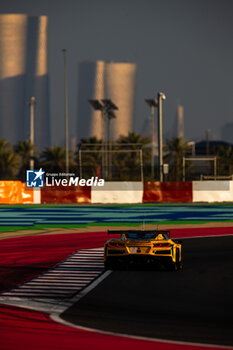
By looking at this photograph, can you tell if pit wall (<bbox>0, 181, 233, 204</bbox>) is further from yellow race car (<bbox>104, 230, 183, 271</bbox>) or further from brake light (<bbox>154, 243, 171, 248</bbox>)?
brake light (<bbox>154, 243, 171, 248</bbox>)

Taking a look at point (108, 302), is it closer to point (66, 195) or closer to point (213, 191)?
point (66, 195)

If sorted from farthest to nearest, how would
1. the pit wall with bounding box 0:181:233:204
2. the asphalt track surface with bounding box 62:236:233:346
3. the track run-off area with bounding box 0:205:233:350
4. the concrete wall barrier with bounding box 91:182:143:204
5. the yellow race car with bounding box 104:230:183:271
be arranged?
the pit wall with bounding box 0:181:233:204, the concrete wall barrier with bounding box 91:182:143:204, the yellow race car with bounding box 104:230:183:271, the asphalt track surface with bounding box 62:236:233:346, the track run-off area with bounding box 0:205:233:350

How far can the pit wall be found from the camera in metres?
50.8

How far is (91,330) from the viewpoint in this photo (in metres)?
9.03

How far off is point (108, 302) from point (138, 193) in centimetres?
3941

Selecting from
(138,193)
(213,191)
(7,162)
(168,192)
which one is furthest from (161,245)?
(7,162)

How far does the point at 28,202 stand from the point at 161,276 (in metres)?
37.9

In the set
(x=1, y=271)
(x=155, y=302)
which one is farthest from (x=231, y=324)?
(x=1, y=271)

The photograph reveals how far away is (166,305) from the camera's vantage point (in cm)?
1120

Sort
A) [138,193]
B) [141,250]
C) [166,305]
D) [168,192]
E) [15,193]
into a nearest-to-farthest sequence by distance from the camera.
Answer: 1. [166,305]
2. [141,250]
3. [138,193]
4. [168,192]
5. [15,193]

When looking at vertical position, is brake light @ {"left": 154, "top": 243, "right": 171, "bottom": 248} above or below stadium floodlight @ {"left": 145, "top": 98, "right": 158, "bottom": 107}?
below

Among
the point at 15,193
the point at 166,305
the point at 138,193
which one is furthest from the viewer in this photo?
the point at 15,193

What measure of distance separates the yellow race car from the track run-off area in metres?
0.32

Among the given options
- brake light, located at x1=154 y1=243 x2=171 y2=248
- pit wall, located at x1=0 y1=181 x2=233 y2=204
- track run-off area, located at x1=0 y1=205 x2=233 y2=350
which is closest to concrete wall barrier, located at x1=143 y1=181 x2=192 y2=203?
pit wall, located at x1=0 y1=181 x2=233 y2=204
